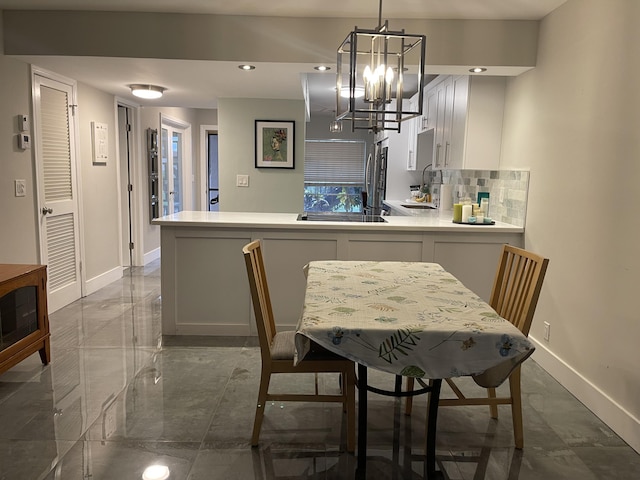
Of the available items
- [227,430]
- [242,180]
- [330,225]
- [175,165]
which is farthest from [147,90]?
[227,430]

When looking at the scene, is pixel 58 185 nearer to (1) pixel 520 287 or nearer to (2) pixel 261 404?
(2) pixel 261 404

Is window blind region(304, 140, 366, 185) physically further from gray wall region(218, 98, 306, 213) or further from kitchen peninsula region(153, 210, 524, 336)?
kitchen peninsula region(153, 210, 524, 336)

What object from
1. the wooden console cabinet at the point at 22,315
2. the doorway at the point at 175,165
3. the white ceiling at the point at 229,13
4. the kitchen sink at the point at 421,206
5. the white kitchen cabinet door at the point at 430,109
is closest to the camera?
the wooden console cabinet at the point at 22,315

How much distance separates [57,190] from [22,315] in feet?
5.63

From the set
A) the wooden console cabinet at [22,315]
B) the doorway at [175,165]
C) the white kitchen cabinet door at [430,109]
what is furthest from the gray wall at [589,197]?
the doorway at [175,165]

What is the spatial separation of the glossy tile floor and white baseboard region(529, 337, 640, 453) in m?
0.04

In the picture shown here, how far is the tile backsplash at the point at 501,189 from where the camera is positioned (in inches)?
138

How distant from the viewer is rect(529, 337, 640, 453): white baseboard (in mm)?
2279

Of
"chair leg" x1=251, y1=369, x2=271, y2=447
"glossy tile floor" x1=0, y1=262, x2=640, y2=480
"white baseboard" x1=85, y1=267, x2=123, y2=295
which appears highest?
"chair leg" x1=251, y1=369, x2=271, y2=447

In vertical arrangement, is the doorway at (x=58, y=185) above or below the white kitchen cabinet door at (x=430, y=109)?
below

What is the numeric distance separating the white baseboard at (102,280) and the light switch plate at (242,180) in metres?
1.65

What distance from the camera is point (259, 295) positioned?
2174 millimetres

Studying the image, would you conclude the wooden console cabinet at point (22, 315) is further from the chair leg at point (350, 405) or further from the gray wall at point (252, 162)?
the gray wall at point (252, 162)

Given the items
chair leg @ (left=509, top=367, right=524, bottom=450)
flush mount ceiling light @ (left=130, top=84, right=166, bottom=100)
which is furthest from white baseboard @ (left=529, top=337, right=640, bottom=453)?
flush mount ceiling light @ (left=130, top=84, right=166, bottom=100)
